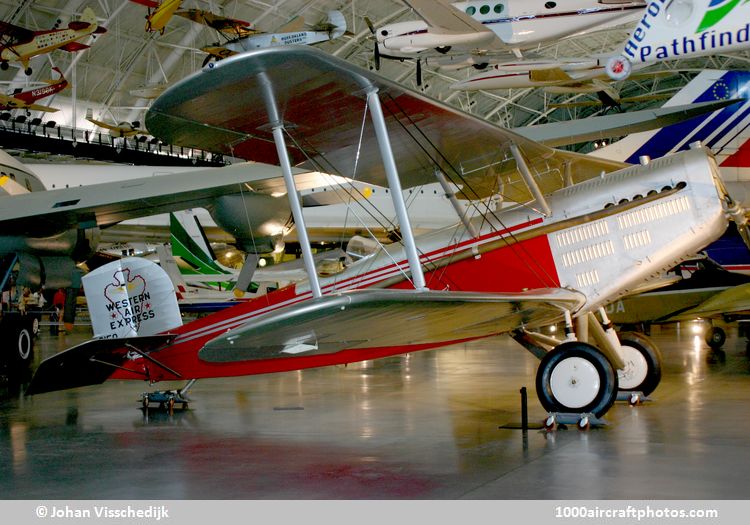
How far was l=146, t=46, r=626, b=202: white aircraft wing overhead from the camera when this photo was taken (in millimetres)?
5609

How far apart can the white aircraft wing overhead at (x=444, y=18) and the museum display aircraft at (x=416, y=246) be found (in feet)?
36.9

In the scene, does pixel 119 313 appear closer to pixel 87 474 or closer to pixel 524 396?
pixel 87 474

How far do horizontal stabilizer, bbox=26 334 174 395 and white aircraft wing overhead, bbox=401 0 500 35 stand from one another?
12498mm

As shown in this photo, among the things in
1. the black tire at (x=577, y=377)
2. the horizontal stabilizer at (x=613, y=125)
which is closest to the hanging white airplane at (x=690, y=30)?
the black tire at (x=577, y=377)

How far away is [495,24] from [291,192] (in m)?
17.0

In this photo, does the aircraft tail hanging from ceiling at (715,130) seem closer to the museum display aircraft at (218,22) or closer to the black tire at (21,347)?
the museum display aircraft at (218,22)

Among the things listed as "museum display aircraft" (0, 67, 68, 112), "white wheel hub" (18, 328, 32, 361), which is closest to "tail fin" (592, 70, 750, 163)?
"white wheel hub" (18, 328, 32, 361)

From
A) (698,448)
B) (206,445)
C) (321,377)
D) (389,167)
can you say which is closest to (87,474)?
(206,445)

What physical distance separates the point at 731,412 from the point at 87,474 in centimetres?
607

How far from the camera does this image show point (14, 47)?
2827 centimetres

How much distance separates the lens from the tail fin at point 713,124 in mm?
20594

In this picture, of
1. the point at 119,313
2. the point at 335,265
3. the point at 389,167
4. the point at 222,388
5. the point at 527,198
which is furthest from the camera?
the point at 335,265

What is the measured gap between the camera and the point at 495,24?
71.7 ft

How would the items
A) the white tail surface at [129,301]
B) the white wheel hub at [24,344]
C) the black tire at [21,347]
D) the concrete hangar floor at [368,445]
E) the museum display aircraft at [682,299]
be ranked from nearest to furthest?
the concrete hangar floor at [368,445]
the white tail surface at [129,301]
the black tire at [21,347]
the white wheel hub at [24,344]
the museum display aircraft at [682,299]
